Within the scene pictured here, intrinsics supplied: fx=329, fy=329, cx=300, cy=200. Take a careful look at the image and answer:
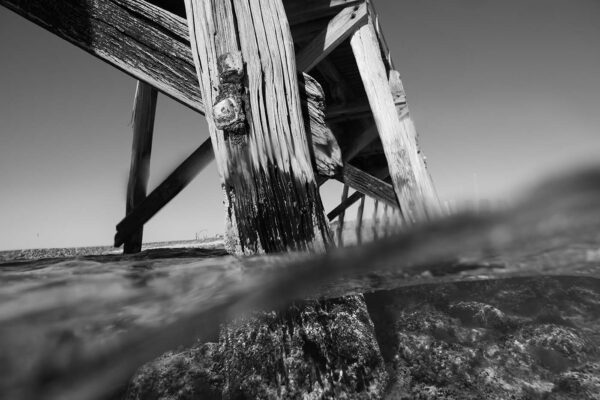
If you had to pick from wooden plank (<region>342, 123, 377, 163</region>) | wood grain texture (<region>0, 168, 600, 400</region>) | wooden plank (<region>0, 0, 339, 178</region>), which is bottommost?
wood grain texture (<region>0, 168, 600, 400</region>)

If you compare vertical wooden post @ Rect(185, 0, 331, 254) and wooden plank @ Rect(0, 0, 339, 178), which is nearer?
vertical wooden post @ Rect(185, 0, 331, 254)

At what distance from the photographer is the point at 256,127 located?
4.81 ft

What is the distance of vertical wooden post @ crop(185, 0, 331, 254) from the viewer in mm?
1396

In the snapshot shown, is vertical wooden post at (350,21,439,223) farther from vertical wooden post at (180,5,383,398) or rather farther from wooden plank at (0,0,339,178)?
wooden plank at (0,0,339,178)

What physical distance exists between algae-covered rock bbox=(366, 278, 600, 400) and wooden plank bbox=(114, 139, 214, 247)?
2390 millimetres

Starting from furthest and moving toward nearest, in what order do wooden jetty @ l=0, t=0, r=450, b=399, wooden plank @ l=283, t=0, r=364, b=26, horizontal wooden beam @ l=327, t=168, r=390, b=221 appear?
1. horizontal wooden beam @ l=327, t=168, r=390, b=221
2. wooden plank @ l=283, t=0, r=364, b=26
3. wooden jetty @ l=0, t=0, r=450, b=399

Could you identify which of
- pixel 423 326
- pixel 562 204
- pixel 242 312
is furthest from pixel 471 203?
pixel 423 326

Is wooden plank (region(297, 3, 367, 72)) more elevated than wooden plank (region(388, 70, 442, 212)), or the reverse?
wooden plank (region(297, 3, 367, 72))

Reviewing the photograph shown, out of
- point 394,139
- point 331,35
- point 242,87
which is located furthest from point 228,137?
point 331,35

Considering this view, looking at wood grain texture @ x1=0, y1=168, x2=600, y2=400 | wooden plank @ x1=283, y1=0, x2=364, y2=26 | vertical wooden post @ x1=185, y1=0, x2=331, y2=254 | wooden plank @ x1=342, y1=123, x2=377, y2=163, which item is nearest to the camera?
wood grain texture @ x1=0, y1=168, x2=600, y2=400

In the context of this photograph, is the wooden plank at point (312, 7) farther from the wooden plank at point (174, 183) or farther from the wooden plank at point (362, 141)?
the wooden plank at point (362, 141)

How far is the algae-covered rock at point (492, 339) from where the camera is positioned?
121 inches

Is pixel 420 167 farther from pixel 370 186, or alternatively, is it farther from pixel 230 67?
pixel 230 67

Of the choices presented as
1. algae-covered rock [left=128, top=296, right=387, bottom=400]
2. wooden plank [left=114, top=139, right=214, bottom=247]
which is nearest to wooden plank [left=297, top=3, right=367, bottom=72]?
wooden plank [left=114, top=139, right=214, bottom=247]
